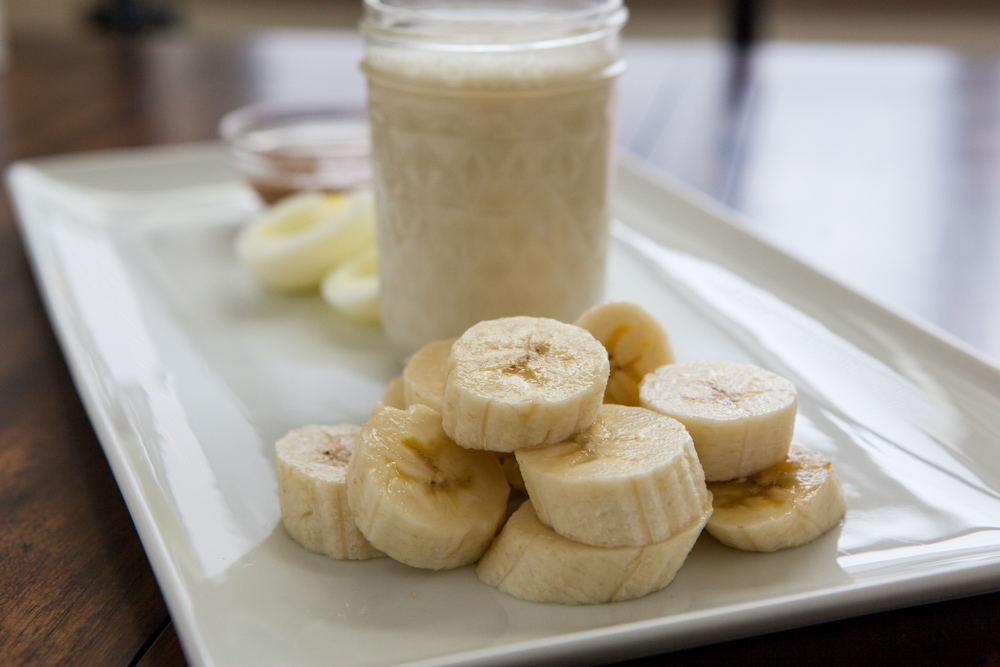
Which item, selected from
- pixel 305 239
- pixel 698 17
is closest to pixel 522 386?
pixel 305 239

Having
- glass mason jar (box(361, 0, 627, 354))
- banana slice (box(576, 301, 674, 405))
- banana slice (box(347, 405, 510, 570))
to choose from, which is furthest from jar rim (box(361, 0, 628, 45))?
banana slice (box(347, 405, 510, 570))

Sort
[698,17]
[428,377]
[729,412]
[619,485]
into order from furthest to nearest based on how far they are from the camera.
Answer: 1. [698,17]
2. [428,377]
3. [729,412]
4. [619,485]

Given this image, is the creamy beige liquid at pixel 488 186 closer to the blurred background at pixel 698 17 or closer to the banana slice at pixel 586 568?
the banana slice at pixel 586 568

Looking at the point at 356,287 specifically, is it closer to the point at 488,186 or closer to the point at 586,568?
the point at 488,186

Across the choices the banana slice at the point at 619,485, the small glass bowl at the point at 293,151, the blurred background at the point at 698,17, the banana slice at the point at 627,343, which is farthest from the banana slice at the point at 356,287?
the blurred background at the point at 698,17

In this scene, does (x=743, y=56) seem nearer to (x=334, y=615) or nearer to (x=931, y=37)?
(x=931, y=37)

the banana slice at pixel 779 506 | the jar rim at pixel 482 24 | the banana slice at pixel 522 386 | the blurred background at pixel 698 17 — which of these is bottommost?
the blurred background at pixel 698 17
